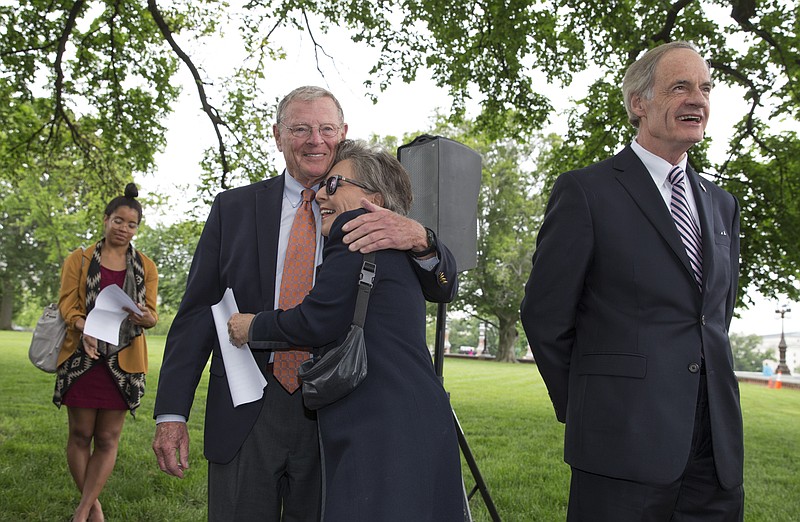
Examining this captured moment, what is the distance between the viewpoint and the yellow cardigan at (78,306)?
15.3 ft

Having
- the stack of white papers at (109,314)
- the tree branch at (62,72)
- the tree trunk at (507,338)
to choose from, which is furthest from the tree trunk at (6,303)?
the stack of white papers at (109,314)

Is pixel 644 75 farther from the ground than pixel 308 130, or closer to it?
farther from the ground

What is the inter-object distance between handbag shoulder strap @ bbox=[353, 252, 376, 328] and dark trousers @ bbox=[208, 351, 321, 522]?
20.3 inches

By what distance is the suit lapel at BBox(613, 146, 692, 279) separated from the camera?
235 cm

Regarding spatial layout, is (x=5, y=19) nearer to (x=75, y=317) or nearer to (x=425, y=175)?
(x=75, y=317)

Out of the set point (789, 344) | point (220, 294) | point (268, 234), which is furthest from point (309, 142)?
point (789, 344)

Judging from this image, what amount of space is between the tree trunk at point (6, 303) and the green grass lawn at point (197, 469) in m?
36.5

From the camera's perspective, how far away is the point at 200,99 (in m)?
11.8

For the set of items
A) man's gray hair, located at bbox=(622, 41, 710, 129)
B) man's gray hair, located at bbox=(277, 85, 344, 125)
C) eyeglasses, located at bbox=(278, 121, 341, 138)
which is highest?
man's gray hair, located at bbox=(622, 41, 710, 129)

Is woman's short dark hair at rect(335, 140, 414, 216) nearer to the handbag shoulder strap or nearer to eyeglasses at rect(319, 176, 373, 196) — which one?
eyeglasses at rect(319, 176, 373, 196)

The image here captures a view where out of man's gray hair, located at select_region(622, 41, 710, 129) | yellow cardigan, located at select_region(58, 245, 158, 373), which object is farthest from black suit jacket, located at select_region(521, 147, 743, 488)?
yellow cardigan, located at select_region(58, 245, 158, 373)

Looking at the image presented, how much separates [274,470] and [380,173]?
102 cm

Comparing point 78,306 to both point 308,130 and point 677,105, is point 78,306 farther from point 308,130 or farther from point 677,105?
point 677,105

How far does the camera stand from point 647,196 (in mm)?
2457
